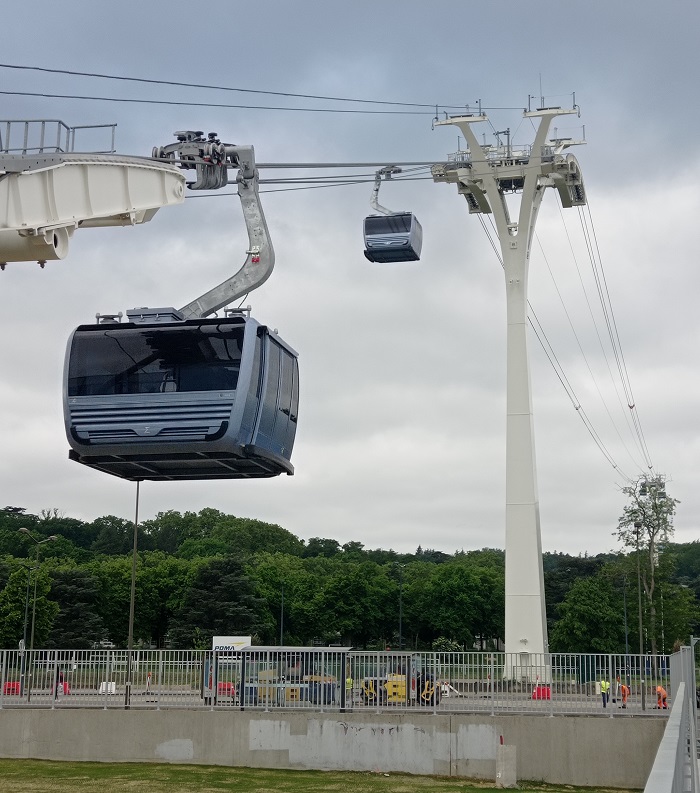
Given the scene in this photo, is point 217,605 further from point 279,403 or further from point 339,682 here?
point 279,403

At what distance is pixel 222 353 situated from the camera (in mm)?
26031

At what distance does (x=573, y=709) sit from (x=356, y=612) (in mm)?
71777

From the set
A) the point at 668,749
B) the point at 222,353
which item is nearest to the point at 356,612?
the point at 222,353

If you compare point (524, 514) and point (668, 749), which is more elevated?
point (524, 514)

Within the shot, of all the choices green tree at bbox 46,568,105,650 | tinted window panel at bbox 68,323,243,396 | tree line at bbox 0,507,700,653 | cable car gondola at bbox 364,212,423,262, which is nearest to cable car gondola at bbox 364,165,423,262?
cable car gondola at bbox 364,212,423,262

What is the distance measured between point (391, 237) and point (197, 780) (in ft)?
47.8

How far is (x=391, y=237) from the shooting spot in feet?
104

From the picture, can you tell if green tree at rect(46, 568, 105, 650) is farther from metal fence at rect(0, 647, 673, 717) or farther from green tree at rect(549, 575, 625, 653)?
metal fence at rect(0, 647, 673, 717)

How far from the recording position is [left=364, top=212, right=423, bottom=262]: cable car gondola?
1255 inches

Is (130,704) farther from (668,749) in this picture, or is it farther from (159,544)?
(159,544)

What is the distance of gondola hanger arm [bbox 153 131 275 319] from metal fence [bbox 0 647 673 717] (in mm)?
9732

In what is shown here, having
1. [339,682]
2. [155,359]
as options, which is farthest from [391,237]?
[339,682]

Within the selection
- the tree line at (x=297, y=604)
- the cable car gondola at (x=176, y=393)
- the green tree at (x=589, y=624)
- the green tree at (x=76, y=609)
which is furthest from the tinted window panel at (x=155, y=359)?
the green tree at (x=76, y=609)

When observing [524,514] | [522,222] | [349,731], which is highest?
[522,222]
